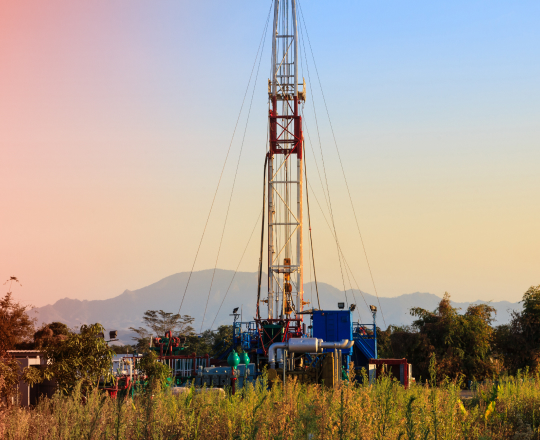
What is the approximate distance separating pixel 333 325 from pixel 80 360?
50.6 ft

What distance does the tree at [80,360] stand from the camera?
15.3 metres

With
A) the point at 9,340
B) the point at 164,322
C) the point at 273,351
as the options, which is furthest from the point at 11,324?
the point at 164,322

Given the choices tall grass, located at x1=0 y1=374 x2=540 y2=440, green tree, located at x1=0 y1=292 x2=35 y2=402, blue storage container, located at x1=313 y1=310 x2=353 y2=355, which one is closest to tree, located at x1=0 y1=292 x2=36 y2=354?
green tree, located at x1=0 y1=292 x2=35 y2=402

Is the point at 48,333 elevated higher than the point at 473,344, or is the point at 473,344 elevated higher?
the point at 48,333

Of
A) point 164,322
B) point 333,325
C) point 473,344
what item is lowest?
point 164,322

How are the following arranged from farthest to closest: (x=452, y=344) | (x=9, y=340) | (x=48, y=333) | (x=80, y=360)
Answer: (x=48, y=333) → (x=452, y=344) → (x=9, y=340) → (x=80, y=360)

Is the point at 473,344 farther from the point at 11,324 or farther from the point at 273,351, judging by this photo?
the point at 11,324

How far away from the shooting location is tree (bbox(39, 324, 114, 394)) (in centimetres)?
1527

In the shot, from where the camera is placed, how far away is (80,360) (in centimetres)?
1534

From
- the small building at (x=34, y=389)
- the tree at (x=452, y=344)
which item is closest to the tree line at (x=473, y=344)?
the tree at (x=452, y=344)

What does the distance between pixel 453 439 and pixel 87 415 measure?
628 cm

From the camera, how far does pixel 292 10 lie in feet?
128

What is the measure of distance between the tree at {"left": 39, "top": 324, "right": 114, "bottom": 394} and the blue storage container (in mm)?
14304

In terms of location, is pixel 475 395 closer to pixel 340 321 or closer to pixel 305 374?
pixel 305 374
